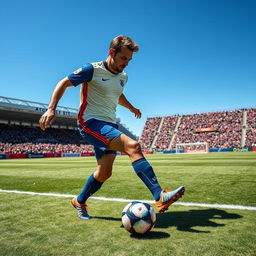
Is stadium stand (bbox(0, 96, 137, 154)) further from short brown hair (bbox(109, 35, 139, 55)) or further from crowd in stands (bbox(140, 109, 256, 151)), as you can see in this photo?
short brown hair (bbox(109, 35, 139, 55))

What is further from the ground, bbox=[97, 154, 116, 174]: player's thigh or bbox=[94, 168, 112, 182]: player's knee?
bbox=[97, 154, 116, 174]: player's thigh

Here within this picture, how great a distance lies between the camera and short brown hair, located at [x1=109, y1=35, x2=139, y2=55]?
A: 310cm

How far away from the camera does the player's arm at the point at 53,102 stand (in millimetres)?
2900

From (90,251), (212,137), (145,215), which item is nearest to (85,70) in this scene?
(145,215)

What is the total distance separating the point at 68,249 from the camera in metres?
2.12

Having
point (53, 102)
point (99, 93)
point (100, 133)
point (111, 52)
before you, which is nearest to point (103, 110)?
point (99, 93)

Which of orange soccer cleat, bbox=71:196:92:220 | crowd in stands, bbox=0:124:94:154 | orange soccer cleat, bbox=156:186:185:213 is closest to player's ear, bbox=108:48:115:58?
orange soccer cleat, bbox=156:186:185:213

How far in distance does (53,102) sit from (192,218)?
228cm

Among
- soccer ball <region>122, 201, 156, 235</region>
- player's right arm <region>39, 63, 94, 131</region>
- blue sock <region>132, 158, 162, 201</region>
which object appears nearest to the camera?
soccer ball <region>122, 201, 156, 235</region>

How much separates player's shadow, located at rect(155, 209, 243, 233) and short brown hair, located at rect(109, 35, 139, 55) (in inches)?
88.4

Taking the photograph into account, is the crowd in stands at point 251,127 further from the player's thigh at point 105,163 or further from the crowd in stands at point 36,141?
the player's thigh at point 105,163

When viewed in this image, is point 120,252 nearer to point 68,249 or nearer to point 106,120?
point 68,249

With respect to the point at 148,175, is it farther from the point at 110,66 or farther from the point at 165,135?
the point at 165,135

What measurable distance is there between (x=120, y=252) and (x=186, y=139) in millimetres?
53746
